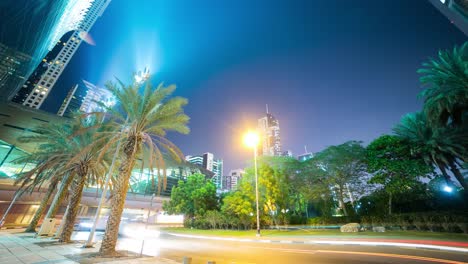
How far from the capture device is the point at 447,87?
2202cm

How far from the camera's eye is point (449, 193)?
25.4 meters

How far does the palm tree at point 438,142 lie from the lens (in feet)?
82.0

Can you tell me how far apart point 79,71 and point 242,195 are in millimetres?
122942

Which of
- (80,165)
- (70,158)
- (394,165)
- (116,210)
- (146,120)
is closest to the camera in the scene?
(116,210)

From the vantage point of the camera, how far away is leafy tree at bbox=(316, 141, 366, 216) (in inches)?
1175

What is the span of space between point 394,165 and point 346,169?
6.25 meters

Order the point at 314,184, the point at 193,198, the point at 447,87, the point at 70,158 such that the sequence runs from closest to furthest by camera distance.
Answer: the point at 70,158 → the point at 447,87 → the point at 314,184 → the point at 193,198

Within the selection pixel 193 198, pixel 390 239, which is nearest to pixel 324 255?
pixel 390 239

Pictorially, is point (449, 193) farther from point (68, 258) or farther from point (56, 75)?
point (56, 75)

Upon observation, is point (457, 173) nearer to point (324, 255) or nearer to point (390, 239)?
point (390, 239)

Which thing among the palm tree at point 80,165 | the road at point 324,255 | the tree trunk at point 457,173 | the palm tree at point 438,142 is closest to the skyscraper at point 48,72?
the palm tree at point 80,165

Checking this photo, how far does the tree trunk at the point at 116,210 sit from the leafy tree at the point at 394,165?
97.4 feet

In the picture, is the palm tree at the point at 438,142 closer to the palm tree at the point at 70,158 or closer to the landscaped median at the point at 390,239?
the landscaped median at the point at 390,239

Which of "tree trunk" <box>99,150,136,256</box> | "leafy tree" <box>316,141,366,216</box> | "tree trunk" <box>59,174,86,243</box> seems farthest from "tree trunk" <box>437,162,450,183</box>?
"tree trunk" <box>59,174,86,243</box>
